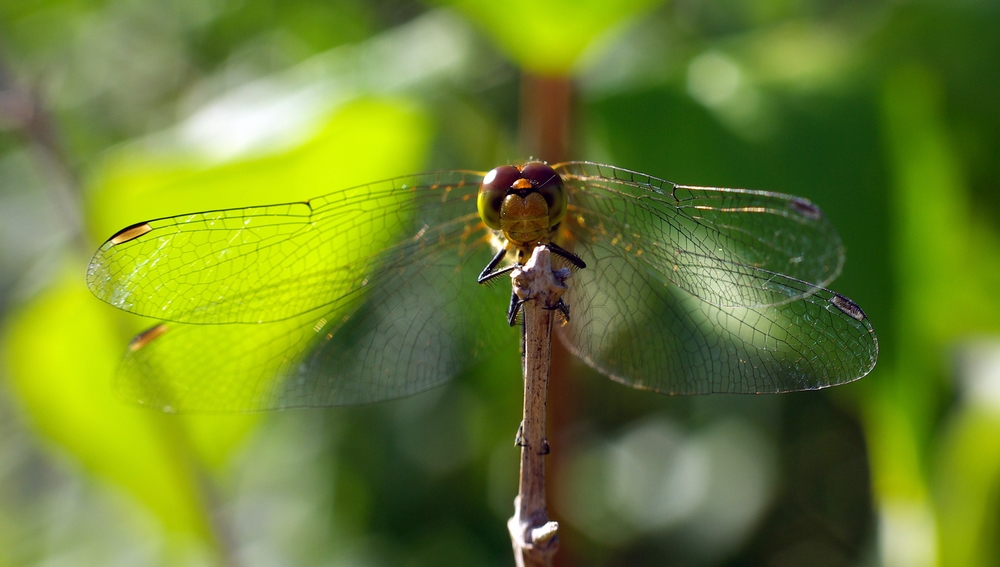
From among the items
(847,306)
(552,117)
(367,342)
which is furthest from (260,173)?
(847,306)

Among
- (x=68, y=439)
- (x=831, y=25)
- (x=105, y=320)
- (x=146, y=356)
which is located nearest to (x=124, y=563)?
(x=68, y=439)

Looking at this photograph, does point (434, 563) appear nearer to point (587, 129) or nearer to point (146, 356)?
point (146, 356)

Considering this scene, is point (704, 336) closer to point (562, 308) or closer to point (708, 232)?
point (708, 232)

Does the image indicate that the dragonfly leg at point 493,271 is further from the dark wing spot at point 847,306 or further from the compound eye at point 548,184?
the dark wing spot at point 847,306

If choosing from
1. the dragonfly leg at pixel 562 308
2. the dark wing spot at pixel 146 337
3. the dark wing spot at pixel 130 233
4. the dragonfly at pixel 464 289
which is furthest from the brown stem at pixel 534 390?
the dark wing spot at pixel 146 337

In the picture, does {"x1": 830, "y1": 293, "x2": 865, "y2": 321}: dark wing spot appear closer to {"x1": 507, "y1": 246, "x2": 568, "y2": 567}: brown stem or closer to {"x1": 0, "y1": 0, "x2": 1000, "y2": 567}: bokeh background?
{"x1": 0, "y1": 0, "x2": 1000, "y2": 567}: bokeh background


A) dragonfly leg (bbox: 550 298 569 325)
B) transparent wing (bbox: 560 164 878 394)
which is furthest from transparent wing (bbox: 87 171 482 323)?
dragonfly leg (bbox: 550 298 569 325)
